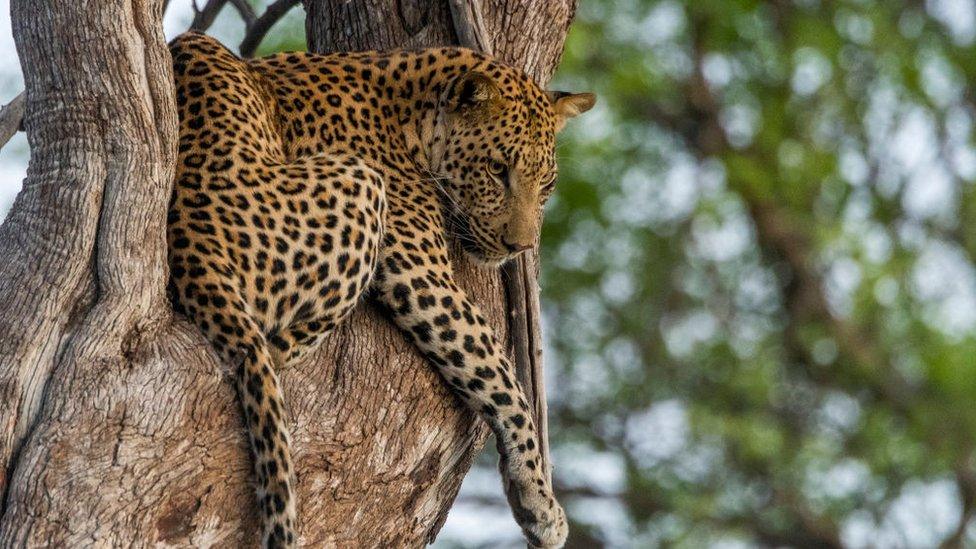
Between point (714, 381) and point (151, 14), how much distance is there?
42.1ft

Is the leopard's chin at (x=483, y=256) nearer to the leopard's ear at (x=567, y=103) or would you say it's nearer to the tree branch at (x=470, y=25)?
the tree branch at (x=470, y=25)

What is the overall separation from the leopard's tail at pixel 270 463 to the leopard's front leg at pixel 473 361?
2.74 feet

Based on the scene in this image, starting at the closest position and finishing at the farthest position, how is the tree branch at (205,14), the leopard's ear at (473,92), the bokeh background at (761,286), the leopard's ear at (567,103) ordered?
the leopard's ear at (473,92) < the tree branch at (205,14) < the leopard's ear at (567,103) < the bokeh background at (761,286)

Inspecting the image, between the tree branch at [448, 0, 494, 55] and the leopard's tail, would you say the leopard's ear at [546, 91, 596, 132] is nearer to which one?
the tree branch at [448, 0, 494, 55]

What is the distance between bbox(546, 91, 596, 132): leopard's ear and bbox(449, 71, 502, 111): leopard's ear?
49 centimetres

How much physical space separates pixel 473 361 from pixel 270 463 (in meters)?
1.04

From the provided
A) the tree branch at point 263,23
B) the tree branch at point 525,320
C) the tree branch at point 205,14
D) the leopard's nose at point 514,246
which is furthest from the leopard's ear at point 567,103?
the tree branch at point 205,14

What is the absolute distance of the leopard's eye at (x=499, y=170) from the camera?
19.7 feet

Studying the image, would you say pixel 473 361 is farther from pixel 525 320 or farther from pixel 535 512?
pixel 535 512

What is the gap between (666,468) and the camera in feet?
53.4

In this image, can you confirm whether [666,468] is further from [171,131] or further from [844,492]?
[171,131]

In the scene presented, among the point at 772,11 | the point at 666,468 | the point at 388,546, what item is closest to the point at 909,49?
the point at 772,11

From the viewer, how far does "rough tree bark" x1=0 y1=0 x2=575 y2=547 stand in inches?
158

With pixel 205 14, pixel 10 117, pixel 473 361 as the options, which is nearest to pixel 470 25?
pixel 205 14
